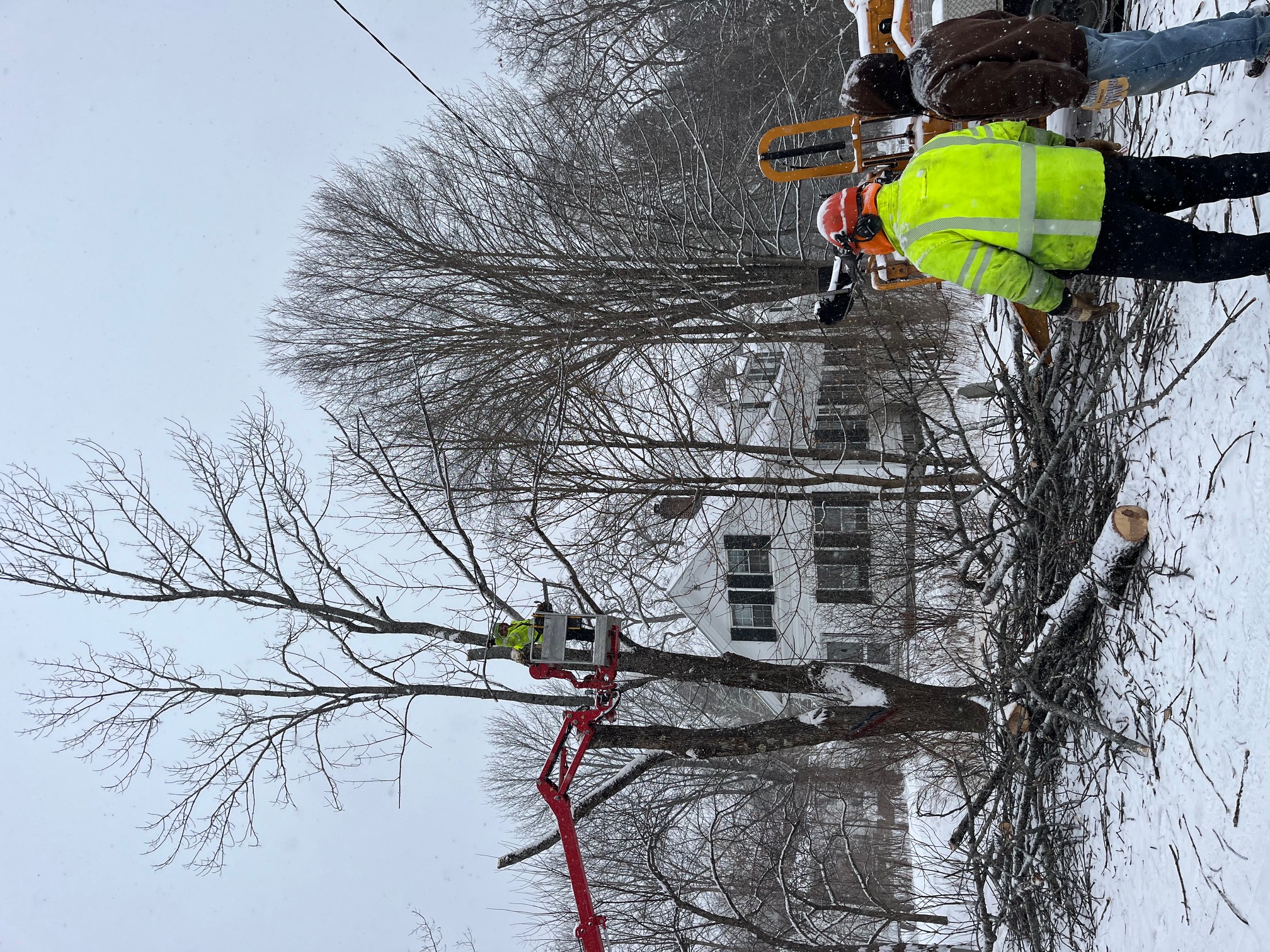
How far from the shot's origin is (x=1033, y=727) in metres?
6.27

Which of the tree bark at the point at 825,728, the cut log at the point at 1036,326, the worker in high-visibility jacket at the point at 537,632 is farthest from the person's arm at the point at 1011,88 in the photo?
the tree bark at the point at 825,728

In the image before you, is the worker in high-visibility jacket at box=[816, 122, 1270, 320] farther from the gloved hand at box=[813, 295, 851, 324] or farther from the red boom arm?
the red boom arm

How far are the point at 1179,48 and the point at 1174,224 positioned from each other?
0.90 m

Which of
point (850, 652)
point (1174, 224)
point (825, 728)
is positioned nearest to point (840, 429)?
point (850, 652)

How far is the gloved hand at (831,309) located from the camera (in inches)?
199

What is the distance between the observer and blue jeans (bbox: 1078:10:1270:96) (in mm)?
3566

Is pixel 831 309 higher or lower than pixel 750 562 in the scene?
higher

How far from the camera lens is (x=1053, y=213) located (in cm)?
336

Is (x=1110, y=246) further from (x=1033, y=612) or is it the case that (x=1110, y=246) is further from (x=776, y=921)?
(x=776, y=921)

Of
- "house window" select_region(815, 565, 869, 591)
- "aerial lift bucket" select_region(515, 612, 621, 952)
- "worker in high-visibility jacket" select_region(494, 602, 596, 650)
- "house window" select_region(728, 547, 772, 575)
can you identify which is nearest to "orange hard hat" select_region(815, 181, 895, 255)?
"aerial lift bucket" select_region(515, 612, 621, 952)

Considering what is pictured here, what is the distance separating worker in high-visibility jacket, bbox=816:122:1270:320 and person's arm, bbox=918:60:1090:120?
0.14 metres

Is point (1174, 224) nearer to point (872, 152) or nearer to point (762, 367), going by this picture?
point (872, 152)

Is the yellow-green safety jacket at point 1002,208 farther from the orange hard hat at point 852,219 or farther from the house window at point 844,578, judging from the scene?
the house window at point 844,578

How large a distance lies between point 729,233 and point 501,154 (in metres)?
3.01
